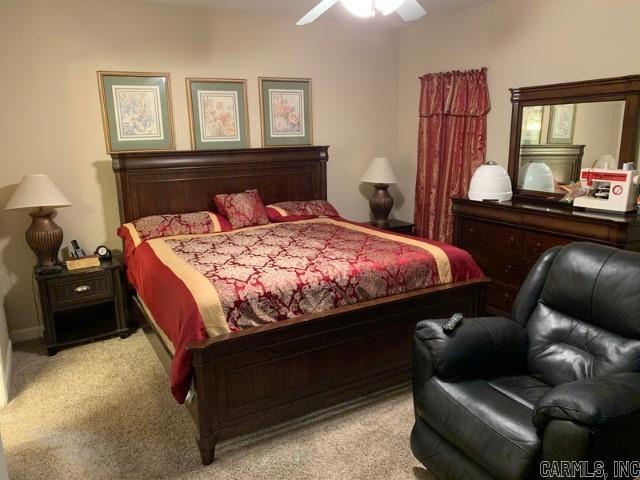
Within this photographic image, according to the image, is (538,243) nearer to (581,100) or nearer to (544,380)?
(581,100)

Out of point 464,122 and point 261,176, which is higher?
point 464,122

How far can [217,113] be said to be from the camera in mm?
4090

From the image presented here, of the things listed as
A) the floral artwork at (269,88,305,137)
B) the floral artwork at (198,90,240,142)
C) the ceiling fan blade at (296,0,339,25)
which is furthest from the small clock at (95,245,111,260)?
the ceiling fan blade at (296,0,339,25)

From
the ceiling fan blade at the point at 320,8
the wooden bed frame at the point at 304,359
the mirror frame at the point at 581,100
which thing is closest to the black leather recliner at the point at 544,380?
the wooden bed frame at the point at 304,359

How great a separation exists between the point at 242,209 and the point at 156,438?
197cm

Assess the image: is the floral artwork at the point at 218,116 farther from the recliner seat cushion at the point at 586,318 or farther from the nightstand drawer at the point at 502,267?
the recliner seat cushion at the point at 586,318

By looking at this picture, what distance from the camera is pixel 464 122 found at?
4.19 m

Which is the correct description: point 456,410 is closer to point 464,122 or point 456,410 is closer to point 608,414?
point 608,414

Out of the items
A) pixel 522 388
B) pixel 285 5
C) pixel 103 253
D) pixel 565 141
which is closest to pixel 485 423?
pixel 522 388

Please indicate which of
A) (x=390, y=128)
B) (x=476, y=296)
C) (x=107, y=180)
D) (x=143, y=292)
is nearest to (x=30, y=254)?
(x=107, y=180)

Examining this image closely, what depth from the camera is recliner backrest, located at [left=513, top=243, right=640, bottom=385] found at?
1842 mm

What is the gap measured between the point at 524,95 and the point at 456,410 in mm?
2879

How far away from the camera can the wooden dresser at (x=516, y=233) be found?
2.83 m

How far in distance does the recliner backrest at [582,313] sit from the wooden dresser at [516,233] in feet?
3.01
